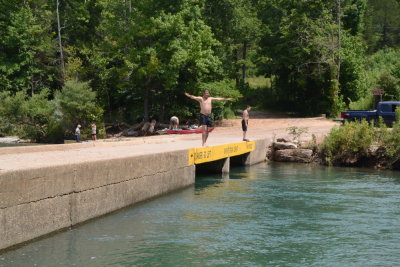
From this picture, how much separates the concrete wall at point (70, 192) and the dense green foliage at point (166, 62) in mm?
26353

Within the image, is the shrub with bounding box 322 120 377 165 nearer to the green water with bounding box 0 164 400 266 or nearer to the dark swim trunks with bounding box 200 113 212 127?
the green water with bounding box 0 164 400 266

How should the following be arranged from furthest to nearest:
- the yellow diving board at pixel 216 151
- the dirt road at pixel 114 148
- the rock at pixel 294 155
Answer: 1. the rock at pixel 294 155
2. the yellow diving board at pixel 216 151
3. the dirt road at pixel 114 148

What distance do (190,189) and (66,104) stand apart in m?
26.8

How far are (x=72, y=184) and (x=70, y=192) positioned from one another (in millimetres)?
162

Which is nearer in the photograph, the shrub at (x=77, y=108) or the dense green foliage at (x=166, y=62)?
the dense green foliage at (x=166, y=62)

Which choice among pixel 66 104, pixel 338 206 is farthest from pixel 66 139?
pixel 338 206

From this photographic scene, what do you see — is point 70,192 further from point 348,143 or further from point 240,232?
point 348,143

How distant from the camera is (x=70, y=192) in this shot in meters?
11.8

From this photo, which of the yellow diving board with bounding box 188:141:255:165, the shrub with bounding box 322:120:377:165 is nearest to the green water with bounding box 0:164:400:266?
the yellow diving board with bounding box 188:141:255:165

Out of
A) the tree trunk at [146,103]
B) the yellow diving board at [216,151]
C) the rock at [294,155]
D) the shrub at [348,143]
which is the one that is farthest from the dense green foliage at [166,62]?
the yellow diving board at [216,151]

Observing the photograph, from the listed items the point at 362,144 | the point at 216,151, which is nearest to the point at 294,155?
the point at 362,144

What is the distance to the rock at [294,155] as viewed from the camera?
27128 millimetres

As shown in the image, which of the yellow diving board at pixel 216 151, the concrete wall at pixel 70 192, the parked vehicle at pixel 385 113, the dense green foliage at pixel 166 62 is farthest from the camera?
the dense green foliage at pixel 166 62

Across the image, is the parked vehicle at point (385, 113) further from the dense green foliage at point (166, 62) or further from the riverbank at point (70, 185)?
the riverbank at point (70, 185)
